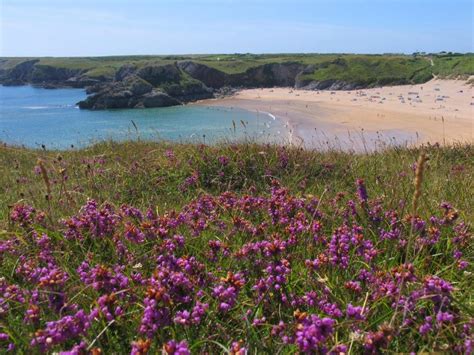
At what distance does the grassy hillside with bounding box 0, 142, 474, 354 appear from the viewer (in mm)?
1949

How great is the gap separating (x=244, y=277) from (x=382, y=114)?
151ft

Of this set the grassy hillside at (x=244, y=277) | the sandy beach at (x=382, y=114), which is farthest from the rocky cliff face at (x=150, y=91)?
the grassy hillside at (x=244, y=277)

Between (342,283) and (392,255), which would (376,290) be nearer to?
(342,283)

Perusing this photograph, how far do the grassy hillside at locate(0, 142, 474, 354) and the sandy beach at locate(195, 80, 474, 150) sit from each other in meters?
18.5

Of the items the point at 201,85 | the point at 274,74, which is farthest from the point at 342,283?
the point at 274,74

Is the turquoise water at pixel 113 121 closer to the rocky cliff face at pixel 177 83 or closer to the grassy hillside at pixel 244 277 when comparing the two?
the rocky cliff face at pixel 177 83

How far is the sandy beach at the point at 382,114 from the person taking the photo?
31.7 m

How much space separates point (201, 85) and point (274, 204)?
276 feet

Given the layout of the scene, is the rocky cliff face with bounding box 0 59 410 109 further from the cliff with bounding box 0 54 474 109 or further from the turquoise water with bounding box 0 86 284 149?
the turquoise water with bounding box 0 86 284 149

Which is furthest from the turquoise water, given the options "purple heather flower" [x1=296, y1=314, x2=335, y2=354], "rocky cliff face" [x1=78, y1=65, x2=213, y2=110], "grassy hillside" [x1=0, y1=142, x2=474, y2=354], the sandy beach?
"purple heather flower" [x1=296, y1=314, x2=335, y2=354]

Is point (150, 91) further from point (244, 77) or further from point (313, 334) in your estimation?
point (313, 334)

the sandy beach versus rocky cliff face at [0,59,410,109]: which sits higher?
rocky cliff face at [0,59,410,109]

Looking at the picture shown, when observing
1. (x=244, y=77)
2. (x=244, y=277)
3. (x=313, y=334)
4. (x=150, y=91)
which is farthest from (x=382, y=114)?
(x=244, y=77)

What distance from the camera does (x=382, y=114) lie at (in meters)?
45.4
